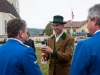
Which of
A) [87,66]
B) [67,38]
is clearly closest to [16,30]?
[87,66]

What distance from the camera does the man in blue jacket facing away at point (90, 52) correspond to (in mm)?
2410

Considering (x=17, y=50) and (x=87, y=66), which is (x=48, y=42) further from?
(x=87, y=66)

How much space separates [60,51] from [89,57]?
1.64 meters

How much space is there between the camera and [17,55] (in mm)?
2723

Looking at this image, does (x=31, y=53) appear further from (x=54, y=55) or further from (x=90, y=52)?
(x=54, y=55)

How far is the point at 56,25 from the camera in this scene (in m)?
4.18

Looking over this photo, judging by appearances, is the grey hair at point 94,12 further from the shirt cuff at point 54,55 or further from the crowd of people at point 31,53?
the shirt cuff at point 54,55

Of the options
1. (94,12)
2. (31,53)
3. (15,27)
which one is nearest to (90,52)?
(94,12)

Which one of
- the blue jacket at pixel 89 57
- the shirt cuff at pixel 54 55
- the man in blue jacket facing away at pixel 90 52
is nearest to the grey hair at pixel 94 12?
the man in blue jacket facing away at pixel 90 52

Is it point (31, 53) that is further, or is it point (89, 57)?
point (31, 53)

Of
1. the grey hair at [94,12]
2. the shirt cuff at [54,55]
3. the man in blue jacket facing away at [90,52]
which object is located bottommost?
the shirt cuff at [54,55]

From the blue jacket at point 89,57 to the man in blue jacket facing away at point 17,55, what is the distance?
0.56 metres

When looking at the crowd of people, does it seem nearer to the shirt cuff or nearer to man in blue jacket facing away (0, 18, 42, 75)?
man in blue jacket facing away (0, 18, 42, 75)

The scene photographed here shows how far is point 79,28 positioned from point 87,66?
7443 centimetres
